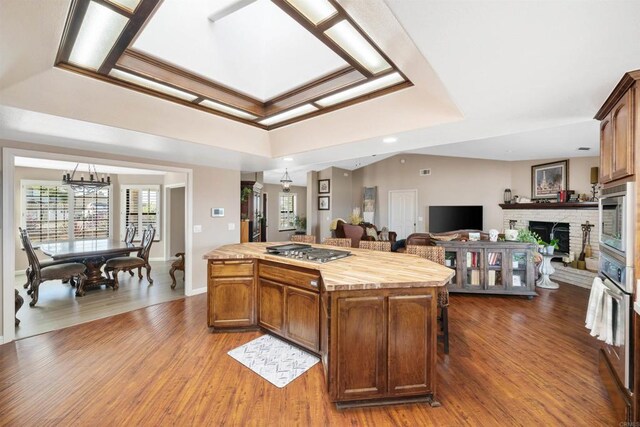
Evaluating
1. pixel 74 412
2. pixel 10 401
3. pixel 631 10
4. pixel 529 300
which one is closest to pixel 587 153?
Answer: pixel 529 300

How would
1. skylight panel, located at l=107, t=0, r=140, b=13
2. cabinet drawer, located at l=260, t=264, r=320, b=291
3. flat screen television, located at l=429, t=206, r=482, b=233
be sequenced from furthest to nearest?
flat screen television, located at l=429, t=206, r=482, b=233, cabinet drawer, located at l=260, t=264, r=320, b=291, skylight panel, located at l=107, t=0, r=140, b=13

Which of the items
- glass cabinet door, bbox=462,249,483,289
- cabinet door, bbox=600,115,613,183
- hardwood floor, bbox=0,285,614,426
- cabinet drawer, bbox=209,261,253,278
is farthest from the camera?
glass cabinet door, bbox=462,249,483,289

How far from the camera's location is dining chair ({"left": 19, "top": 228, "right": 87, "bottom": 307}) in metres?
3.85

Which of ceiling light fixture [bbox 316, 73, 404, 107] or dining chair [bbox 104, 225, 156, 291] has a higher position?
→ ceiling light fixture [bbox 316, 73, 404, 107]

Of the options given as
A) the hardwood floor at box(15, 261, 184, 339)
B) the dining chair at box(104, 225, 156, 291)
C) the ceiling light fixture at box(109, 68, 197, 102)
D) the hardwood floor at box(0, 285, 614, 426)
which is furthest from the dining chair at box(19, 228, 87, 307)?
the ceiling light fixture at box(109, 68, 197, 102)

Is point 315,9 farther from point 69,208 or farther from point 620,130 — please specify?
point 69,208

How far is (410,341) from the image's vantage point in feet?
6.21

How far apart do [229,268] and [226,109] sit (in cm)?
185

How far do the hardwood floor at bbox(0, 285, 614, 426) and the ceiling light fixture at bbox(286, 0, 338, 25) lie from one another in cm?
272

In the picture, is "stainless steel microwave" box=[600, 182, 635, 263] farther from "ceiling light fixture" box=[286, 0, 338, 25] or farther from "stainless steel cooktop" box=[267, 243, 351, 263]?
"ceiling light fixture" box=[286, 0, 338, 25]

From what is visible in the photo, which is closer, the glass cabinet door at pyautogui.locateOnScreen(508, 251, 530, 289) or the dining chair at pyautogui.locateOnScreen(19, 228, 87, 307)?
the dining chair at pyautogui.locateOnScreen(19, 228, 87, 307)

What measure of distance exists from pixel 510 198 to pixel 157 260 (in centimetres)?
976

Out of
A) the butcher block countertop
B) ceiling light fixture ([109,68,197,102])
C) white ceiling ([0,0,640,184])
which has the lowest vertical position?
the butcher block countertop

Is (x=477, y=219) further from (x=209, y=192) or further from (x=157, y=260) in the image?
(x=157, y=260)
